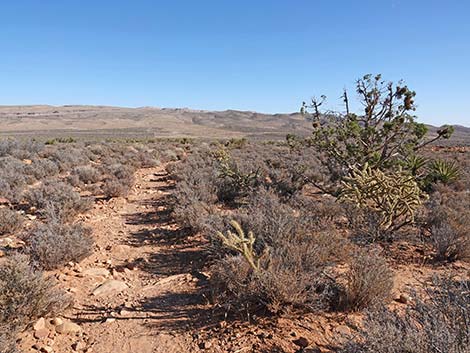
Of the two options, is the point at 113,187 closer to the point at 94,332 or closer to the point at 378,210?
the point at 94,332

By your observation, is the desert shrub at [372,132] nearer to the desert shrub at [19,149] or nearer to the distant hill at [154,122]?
the desert shrub at [19,149]

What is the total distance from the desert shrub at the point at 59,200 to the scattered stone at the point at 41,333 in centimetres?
397

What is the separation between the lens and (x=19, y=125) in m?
87.5

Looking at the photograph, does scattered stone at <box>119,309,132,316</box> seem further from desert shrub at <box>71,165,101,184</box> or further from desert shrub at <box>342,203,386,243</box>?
desert shrub at <box>71,165,101,184</box>

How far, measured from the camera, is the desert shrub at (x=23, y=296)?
3162mm

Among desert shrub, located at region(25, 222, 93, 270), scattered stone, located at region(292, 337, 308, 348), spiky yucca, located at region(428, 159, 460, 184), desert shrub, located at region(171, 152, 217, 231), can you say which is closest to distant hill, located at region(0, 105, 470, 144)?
spiky yucca, located at region(428, 159, 460, 184)

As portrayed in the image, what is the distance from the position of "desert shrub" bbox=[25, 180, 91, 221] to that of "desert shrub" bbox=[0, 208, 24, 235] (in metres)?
0.75

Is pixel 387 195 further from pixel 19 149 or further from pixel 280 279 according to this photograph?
pixel 19 149

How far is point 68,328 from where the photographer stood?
3404 mm

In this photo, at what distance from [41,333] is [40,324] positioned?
0.11 metres

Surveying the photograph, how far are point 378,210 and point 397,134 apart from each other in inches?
103

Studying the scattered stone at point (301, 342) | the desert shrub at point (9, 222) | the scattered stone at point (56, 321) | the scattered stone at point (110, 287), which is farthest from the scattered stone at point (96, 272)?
the scattered stone at point (301, 342)

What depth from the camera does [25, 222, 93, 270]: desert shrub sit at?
185 inches

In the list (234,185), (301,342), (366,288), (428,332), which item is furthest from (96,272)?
(234,185)
